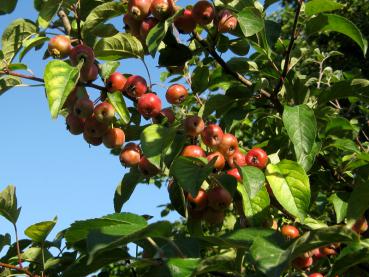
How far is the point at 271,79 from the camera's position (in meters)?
2.72

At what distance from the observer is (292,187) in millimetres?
2014

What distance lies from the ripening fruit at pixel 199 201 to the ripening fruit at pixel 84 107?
0.58m

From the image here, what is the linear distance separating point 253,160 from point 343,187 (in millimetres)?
911

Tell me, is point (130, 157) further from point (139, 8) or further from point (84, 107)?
point (139, 8)

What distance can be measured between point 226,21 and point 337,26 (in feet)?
1.75

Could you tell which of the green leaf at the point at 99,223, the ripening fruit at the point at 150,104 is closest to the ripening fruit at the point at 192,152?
the ripening fruit at the point at 150,104

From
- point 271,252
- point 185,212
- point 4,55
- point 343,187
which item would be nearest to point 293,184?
point 185,212

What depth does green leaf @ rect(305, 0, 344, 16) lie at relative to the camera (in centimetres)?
215

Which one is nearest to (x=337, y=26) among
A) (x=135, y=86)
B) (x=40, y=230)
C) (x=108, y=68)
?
(x=135, y=86)

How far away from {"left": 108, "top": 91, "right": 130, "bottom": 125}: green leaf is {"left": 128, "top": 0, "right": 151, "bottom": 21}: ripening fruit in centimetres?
36

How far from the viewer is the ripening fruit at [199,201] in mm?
2062

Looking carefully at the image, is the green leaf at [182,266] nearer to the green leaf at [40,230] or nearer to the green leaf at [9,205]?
the green leaf at [40,230]

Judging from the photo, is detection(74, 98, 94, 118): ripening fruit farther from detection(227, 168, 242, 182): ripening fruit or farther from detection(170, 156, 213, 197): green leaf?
detection(227, 168, 242, 182): ripening fruit

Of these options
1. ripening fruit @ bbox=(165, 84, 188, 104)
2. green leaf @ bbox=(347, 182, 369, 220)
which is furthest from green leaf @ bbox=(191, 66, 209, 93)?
green leaf @ bbox=(347, 182, 369, 220)
